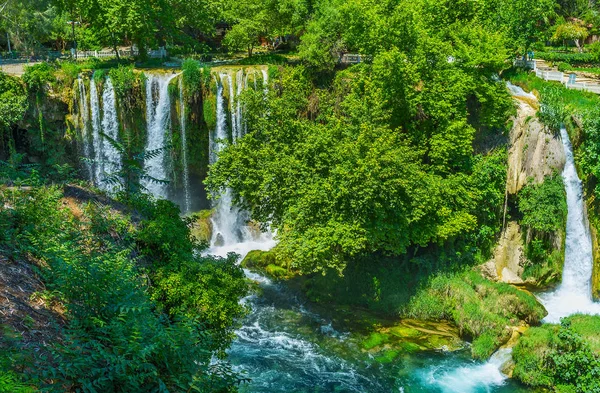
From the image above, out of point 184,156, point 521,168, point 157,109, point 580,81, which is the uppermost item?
point 580,81

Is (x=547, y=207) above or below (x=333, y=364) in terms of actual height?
above

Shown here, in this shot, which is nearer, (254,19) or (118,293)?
(118,293)

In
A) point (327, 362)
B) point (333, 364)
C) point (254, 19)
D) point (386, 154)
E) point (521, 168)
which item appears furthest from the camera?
point (254, 19)

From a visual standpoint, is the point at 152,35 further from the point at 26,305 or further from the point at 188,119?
the point at 26,305

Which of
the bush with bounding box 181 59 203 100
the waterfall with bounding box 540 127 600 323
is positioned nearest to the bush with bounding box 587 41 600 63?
the waterfall with bounding box 540 127 600 323

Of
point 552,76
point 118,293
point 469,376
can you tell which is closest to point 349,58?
point 552,76

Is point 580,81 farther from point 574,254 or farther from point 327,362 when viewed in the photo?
point 327,362

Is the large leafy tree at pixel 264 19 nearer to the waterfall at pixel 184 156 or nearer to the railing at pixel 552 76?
the waterfall at pixel 184 156
